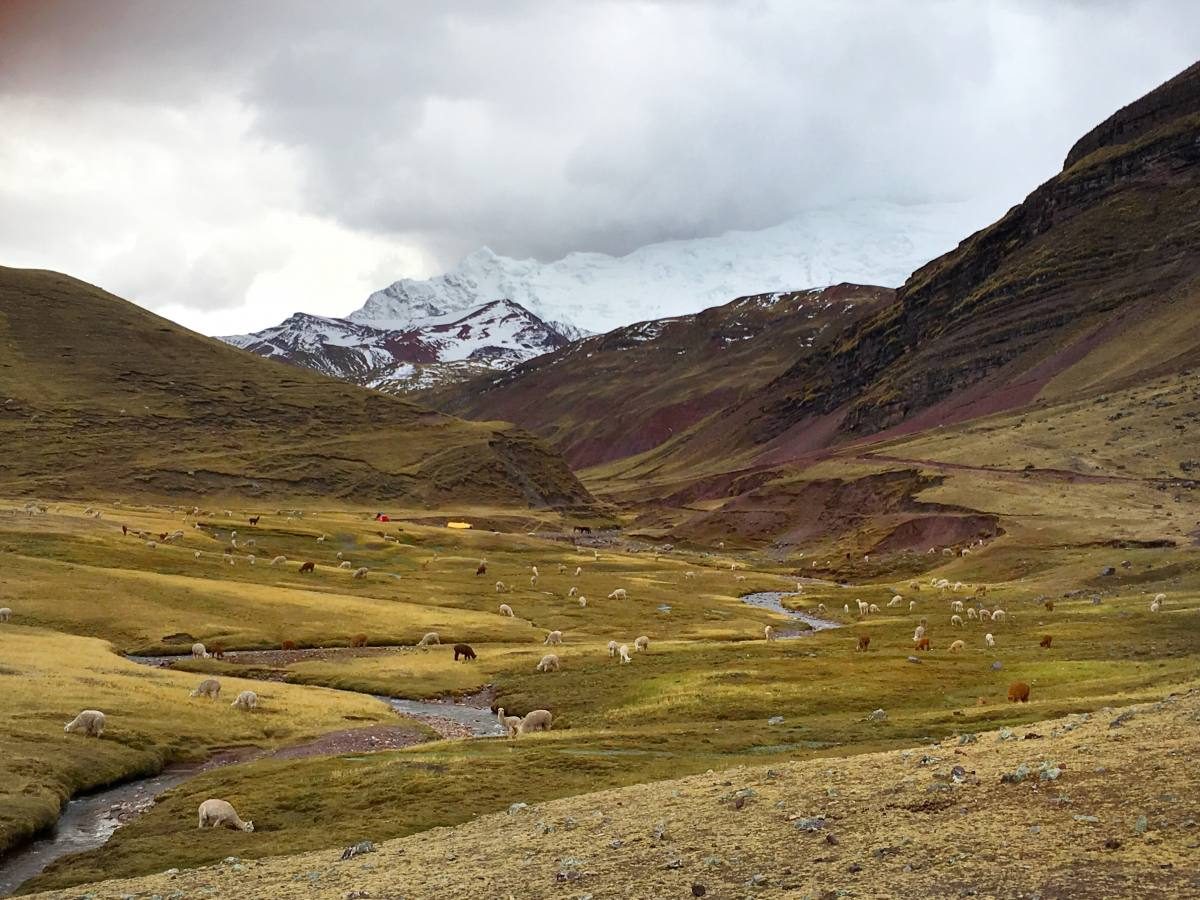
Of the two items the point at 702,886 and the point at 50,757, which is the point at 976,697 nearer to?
the point at 702,886

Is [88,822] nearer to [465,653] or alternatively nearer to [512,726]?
[512,726]

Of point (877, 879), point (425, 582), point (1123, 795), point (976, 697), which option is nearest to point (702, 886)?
point (877, 879)

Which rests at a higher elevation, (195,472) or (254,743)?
(195,472)

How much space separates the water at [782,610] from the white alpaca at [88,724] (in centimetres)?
5212

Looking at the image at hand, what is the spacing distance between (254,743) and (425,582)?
2506 inches

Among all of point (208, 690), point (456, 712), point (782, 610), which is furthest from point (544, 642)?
point (782, 610)

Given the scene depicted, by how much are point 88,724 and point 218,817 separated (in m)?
13.7

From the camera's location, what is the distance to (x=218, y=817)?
30000mm

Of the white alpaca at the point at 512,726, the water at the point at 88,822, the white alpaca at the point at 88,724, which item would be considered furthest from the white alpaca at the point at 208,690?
the white alpaca at the point at 512,726

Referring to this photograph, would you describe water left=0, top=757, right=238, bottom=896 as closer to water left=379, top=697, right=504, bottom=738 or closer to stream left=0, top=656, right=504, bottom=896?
stream left=0, top=656, right=504, bottom=896

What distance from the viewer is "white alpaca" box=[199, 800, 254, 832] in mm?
29938

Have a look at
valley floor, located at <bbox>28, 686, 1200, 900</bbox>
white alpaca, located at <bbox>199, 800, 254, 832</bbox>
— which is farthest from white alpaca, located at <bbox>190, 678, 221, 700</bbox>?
valley floor, located at <bbox>28, 686, 1200, 900</bbox>

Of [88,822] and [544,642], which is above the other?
[544,642]

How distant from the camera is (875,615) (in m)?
90.6
